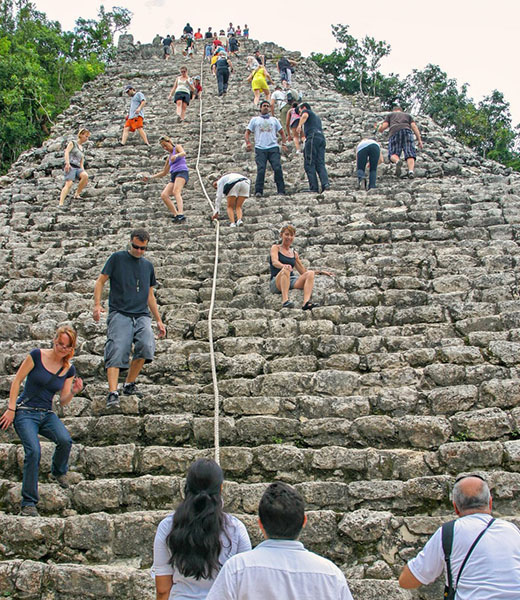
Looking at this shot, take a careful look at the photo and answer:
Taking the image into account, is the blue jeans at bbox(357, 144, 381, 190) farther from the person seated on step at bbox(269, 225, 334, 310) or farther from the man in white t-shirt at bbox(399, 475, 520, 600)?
the man in white t-shirt at bbox(399, 475, 520, 600)

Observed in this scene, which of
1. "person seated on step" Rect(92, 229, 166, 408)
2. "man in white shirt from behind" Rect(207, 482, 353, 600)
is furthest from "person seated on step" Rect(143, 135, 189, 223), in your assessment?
"man in white shirt from behind" Rect(207, 482, 353, 600)

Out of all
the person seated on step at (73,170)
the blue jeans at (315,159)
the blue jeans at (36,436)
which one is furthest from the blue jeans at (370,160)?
the blue jeans at (36,436)

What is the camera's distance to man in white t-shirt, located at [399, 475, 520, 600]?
231cm

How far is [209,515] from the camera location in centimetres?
241

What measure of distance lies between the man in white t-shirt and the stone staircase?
2.10ft

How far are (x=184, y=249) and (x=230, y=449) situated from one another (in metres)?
3.95

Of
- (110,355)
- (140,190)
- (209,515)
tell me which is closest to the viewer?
(209,515)

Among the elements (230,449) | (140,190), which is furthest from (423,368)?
(140,190)

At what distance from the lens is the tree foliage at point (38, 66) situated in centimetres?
1905

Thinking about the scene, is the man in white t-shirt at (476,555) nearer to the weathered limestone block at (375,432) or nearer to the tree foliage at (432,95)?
the weathered limestone block at (375,432)

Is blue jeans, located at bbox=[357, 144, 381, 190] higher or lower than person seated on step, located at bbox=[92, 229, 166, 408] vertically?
higher

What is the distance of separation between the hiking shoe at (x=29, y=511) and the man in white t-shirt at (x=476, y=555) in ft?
7.52

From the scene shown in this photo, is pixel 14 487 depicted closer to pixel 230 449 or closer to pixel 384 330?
pixel 230 449

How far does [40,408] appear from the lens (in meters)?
3.92
